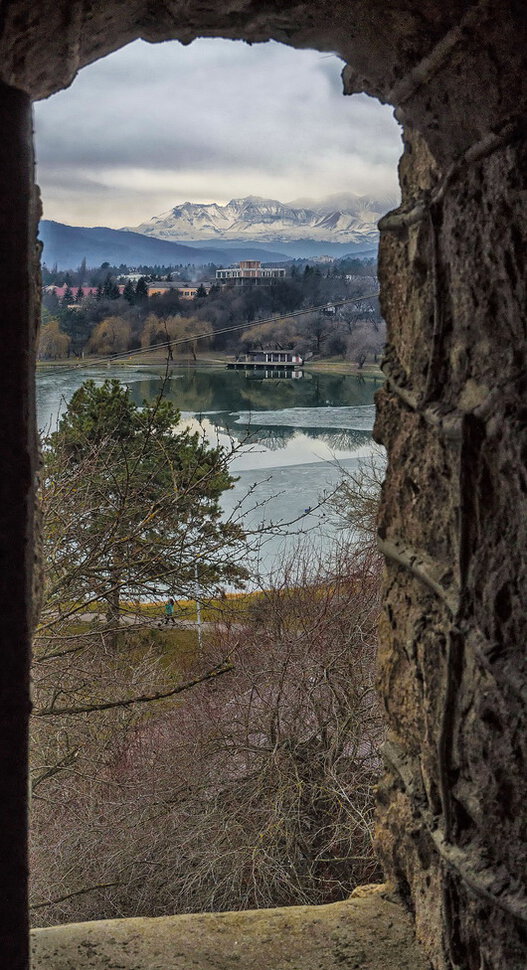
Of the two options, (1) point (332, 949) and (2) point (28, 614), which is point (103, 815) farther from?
(2) point (28, 614)

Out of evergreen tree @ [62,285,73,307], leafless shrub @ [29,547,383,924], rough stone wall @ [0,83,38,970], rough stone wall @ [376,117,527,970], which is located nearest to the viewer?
rough stone wall @ [0,83,38,970]

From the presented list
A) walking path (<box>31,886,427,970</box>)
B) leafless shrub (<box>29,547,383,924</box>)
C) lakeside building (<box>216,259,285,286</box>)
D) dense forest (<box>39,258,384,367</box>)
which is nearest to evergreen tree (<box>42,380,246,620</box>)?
dense forest (<box>39,258,384,367</box>)

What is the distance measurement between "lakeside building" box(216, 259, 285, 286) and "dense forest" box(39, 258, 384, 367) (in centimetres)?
9

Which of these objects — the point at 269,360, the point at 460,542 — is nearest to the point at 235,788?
the point at 269,360

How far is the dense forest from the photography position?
5.26 m

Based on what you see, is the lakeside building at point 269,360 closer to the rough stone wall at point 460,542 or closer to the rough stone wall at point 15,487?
the rough stone wall at point 460,542

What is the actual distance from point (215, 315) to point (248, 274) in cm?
53

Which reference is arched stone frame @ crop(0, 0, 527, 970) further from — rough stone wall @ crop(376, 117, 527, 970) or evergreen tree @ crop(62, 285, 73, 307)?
evergreen tree @ crop(62, 285, 73, 307)

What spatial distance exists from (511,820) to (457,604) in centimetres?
27

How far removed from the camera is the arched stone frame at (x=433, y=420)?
93 centimetres

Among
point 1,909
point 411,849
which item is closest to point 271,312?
point 411,849

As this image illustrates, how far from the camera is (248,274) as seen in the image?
604 centimetres

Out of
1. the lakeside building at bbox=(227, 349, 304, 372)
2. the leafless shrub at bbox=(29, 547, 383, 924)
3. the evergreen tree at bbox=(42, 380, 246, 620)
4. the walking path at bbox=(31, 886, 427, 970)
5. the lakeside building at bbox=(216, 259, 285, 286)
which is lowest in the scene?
the leafless shrub at bbox=(29, 547, 383, 924)

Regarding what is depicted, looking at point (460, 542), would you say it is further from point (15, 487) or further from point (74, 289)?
point (74, 289)
